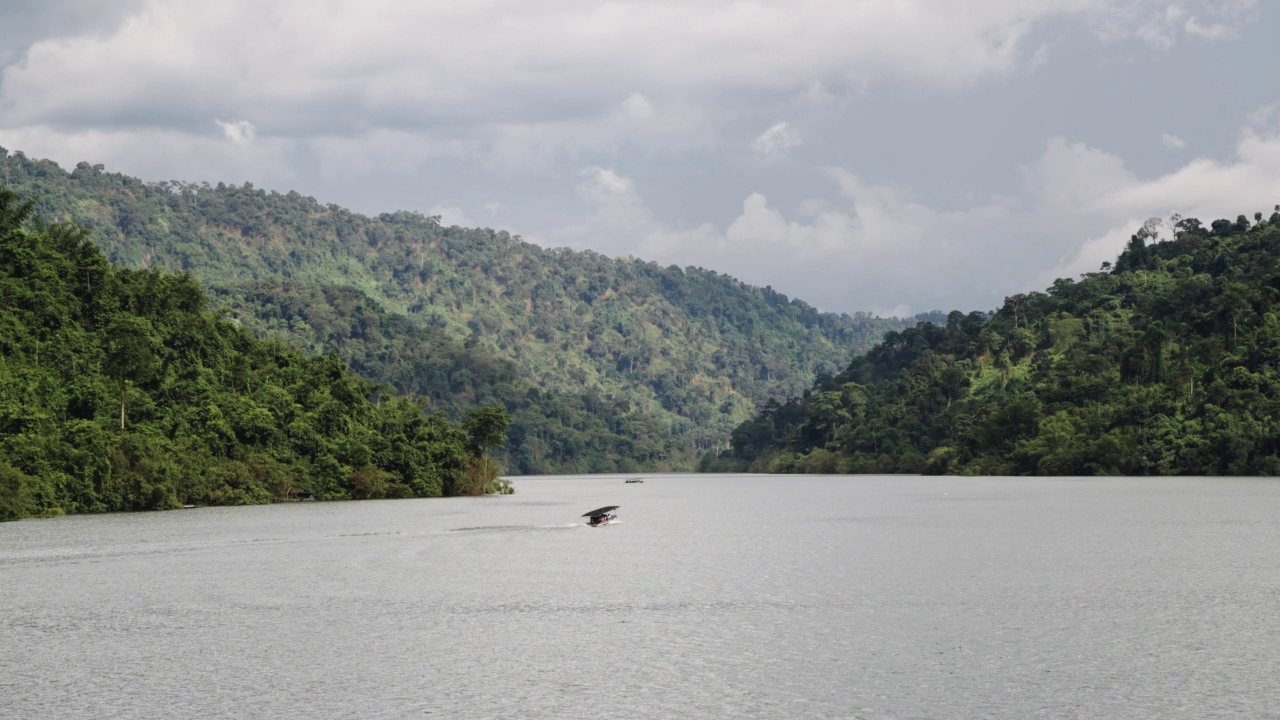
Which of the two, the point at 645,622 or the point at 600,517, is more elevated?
the point at 645,622

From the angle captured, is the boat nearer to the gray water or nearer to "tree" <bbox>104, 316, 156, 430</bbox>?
the gray water

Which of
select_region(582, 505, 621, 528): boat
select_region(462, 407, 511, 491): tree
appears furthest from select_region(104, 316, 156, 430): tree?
select_region(582, 505, 621, 528): boat

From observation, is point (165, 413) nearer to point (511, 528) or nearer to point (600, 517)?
point (511, 528)

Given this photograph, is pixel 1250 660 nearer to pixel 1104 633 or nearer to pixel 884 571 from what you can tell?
pixel 1104 633

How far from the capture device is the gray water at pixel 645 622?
20.3 meters

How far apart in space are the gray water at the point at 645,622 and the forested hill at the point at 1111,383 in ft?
242

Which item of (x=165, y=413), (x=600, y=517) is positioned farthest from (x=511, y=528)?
(x=165, y=413)

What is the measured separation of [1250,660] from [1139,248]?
177 meters

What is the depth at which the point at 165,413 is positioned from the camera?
265 feet

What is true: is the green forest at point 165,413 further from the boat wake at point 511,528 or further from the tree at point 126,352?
the boat wake at point 511,528

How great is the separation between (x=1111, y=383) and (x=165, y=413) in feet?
345

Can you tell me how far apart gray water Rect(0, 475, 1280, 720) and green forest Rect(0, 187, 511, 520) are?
1220 cm

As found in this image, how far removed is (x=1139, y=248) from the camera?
611ft

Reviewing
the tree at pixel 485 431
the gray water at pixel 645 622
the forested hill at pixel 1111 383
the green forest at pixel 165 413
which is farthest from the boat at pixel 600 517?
the forested hill at pixel 1111 383
